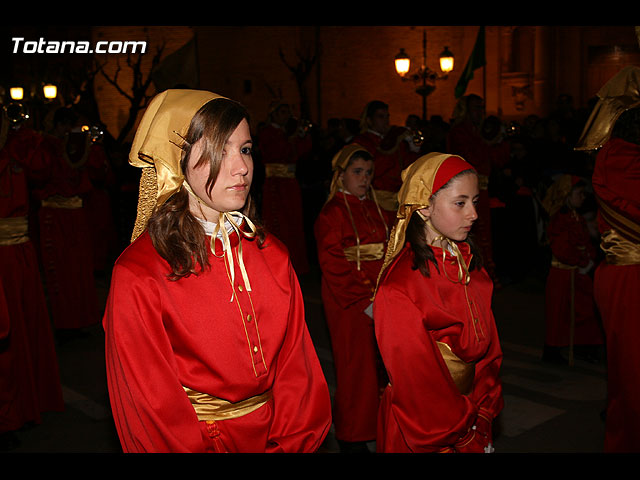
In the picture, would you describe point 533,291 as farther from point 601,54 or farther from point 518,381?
point 601,54

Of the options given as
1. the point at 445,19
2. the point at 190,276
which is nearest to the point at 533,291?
the point at 445,19

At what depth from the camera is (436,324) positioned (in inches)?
112

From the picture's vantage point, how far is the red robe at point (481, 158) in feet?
29.2

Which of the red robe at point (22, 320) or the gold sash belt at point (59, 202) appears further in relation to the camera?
the gold sash belt at point (59, 202)

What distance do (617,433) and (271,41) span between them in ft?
73.6

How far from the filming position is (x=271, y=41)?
80.4ft

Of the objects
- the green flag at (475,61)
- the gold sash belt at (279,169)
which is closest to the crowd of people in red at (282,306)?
the gold sash belt at (279,169)

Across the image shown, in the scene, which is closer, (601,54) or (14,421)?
(14,421)

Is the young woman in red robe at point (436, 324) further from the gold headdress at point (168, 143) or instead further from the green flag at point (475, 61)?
the green flag at point (475, 61)

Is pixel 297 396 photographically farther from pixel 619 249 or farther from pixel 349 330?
pixel 619 249

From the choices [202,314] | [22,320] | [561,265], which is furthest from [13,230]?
[561,265]

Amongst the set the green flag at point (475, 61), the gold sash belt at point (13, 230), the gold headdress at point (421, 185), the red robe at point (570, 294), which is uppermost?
the green flag at point (475, 61)

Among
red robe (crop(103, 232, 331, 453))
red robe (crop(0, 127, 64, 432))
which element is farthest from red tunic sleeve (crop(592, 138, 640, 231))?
red robe (crop(0, 127, 64, 432))

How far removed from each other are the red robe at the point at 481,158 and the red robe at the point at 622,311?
4.60m
